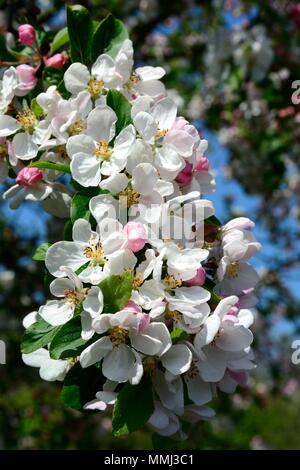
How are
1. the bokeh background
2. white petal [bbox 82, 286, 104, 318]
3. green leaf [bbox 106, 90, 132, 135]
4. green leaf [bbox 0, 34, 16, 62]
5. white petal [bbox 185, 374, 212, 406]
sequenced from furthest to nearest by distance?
the bokeh background < green leaf [bbox 0, 34, 16, 62] < green leaf [bbox 106, 90, 132, 135] < white petal [bbox 185, 374, 212, 406] < white petal [bbox 82, 286, 104, 318]

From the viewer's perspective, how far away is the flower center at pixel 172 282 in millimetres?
1006

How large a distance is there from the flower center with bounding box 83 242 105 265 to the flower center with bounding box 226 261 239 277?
248 millimetres

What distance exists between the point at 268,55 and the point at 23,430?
2145 mm

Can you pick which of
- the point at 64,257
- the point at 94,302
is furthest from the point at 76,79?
the point at 94,302

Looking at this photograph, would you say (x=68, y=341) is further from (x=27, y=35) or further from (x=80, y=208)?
(x=27, y=35)

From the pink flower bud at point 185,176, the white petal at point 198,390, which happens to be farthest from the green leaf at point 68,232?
the white petal at point 198,390

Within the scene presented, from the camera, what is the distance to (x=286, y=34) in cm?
294

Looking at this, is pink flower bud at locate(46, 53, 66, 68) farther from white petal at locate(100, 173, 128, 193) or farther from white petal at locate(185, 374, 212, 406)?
white petal at locate(185, 374, 212, 406)

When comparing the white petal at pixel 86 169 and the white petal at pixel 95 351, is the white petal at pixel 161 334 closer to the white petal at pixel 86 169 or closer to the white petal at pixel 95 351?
the white petal at pixel 95 351

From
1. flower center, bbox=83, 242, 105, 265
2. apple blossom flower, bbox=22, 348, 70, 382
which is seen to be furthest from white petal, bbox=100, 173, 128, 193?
apple blossom flower, bbox=22, 348, 70, 382

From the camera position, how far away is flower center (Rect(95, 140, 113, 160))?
112 cm

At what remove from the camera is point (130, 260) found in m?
1.00
